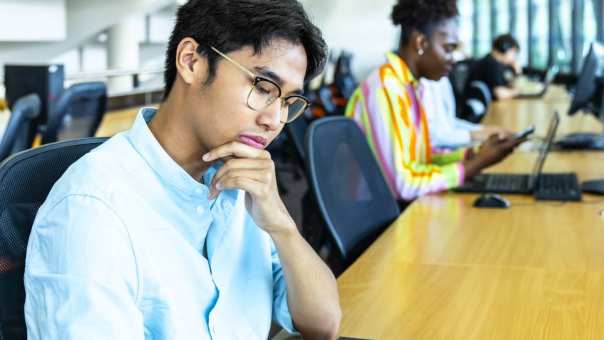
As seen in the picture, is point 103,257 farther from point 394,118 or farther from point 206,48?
point 394,118

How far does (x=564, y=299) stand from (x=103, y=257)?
0.90 meters

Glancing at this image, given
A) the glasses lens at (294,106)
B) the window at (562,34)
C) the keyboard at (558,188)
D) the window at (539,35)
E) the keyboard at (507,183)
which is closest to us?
the glasses lens at (294,106)

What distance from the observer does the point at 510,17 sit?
15.4 m

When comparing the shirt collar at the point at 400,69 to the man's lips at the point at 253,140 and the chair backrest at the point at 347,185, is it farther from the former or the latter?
the man's lips at the point at 253,140

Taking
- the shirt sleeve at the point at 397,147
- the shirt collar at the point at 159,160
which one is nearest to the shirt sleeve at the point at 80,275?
the shirt collar at the point at 159,160

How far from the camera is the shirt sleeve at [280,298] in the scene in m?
1.34

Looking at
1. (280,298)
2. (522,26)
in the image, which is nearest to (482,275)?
(280,298)

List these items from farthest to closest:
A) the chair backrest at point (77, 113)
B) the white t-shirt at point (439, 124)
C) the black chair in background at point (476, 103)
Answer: the black chair in background at point (476, 103) < the white t-shirt at point (439, 124) < the chair backrest at point (77, 113)

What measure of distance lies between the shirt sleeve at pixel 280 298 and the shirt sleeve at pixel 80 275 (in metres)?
0.39

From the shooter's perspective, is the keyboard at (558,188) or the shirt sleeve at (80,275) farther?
the keyboard at (558,188)

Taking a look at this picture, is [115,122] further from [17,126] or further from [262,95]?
[262,95]

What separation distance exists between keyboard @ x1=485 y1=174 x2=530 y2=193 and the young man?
→ 1335mm

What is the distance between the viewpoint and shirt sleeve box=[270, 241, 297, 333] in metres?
1.34

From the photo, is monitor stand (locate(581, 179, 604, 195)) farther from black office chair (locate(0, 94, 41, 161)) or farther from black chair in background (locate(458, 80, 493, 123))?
black chair in background (locate(458, 80, 493, 123))
